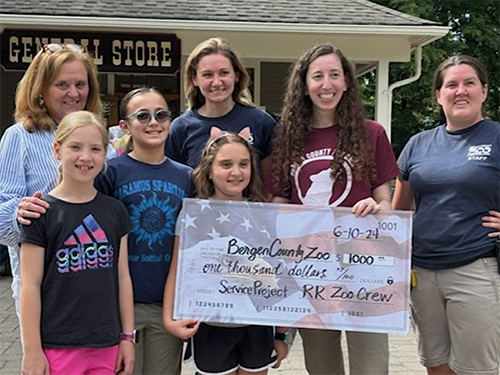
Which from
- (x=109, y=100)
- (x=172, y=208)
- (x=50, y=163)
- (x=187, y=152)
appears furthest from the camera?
(x=109, y=100)

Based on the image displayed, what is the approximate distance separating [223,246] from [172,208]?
0.30 meters

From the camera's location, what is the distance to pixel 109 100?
33.2ft

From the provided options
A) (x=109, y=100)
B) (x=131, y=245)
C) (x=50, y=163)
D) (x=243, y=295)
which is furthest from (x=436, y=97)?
(x=109, y=100)

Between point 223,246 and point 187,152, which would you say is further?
point 187,152

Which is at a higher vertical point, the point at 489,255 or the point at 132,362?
the point at 489,255

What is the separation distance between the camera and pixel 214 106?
304cm

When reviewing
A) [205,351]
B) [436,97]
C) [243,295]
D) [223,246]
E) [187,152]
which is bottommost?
[205,351]

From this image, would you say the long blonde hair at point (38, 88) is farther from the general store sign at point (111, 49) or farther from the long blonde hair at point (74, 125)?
the general store sign at point (111, 49)

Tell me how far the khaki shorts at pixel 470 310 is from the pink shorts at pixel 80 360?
1.67 m

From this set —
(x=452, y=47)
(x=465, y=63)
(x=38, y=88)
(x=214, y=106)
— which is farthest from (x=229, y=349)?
(x=452, y=47)

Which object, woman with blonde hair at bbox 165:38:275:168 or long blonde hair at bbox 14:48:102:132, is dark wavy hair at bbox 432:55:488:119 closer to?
woman with blonde hair at bbox 165:38:275:168

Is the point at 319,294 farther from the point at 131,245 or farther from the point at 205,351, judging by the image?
the point at 131,245

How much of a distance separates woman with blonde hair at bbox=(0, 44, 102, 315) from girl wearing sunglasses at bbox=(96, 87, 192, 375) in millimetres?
245

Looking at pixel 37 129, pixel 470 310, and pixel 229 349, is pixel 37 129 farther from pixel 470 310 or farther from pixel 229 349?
pixel 470 310
